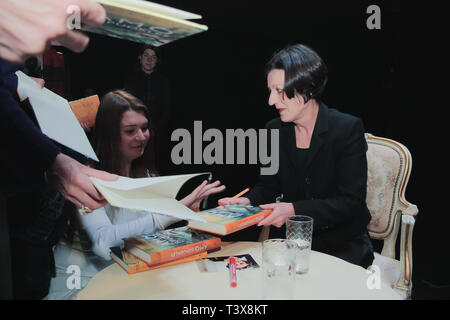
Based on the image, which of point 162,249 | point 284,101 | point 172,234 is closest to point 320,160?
point 284,101

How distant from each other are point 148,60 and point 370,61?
6.54 ft

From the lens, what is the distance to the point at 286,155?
1881 mm

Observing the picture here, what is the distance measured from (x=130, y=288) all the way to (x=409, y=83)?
2893 millimetres

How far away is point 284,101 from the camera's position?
1.78m

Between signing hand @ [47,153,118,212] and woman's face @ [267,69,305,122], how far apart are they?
1.17 m

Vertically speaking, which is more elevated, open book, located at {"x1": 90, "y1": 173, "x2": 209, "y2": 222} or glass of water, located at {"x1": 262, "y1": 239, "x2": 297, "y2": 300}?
open book, located at {"x1": 90, "y1": 173, "x2": 209, "y2": 222}

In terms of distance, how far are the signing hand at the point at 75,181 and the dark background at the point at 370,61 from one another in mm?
2321

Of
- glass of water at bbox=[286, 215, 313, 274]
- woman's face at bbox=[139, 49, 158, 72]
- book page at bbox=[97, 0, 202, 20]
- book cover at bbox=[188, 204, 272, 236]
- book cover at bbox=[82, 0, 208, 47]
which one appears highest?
woman's face at bbox=[139, 49, 158, 72]

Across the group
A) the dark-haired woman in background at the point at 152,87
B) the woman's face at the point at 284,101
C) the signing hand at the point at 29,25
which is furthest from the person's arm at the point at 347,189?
the dark-haired woman in background at the point at 152,87

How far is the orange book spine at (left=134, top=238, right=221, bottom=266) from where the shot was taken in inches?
43.0

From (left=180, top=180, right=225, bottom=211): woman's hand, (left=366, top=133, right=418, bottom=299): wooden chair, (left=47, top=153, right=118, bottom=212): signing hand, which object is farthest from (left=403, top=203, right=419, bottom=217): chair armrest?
(left=47, top=153, right=118, bottom=212): signing hand

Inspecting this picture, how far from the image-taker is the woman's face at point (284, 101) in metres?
1.78

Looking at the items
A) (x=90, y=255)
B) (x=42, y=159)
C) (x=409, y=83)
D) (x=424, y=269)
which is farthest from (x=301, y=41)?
(x=42, y=159)

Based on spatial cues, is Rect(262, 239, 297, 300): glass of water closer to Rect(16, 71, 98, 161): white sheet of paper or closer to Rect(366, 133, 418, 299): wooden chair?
Rect(16, 71, 98, 161): white sheet of paper
